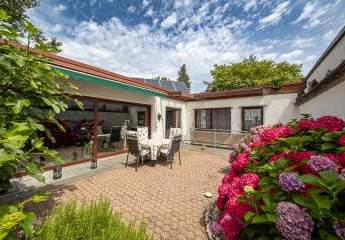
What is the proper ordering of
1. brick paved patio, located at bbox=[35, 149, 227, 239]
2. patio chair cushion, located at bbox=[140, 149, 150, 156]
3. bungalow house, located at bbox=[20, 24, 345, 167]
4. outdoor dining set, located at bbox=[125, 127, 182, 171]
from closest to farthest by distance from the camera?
brick paved patio, located at bbox=[35, 149, 227, 239] → bungalow house, located at bbox=[20, 24, 345, 167] → outdoor dining set, located at bbox=[125, 127, 182, 171] → patio chair cushion, located at bbox=[140, 149, 150, 156]

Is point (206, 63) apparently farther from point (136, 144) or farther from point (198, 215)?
point (198, 215)

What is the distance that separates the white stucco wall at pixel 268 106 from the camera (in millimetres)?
12492

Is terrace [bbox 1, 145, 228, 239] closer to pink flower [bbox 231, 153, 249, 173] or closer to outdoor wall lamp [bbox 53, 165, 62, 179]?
outdoor wall lamp [bbox 53, 165, 62, 179]

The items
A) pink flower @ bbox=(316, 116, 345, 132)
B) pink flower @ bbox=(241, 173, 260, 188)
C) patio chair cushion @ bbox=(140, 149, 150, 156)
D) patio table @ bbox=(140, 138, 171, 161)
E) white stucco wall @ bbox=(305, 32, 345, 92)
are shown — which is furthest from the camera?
patio table @ bbox=(140, 138, 171, 161)

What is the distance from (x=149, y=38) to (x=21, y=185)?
11.7m

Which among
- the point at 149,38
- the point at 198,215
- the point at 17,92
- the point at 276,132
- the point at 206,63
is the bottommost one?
the point at 198,215

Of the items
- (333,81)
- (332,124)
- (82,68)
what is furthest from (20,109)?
(82,68)

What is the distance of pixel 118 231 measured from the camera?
2.95 m

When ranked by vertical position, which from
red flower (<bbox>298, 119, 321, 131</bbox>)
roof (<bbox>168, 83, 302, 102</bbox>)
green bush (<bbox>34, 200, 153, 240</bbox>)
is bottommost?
green bush (<bbox>34, 200, 153, 240</bbox>)

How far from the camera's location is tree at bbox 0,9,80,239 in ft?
5.51

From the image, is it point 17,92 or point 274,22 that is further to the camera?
point 274,22

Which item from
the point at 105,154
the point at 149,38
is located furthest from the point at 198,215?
the point at 149,38

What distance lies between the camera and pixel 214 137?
48.6ft

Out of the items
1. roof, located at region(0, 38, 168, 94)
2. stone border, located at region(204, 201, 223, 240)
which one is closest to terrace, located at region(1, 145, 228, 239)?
stone border, located at region(204, 201, 223, 240)
